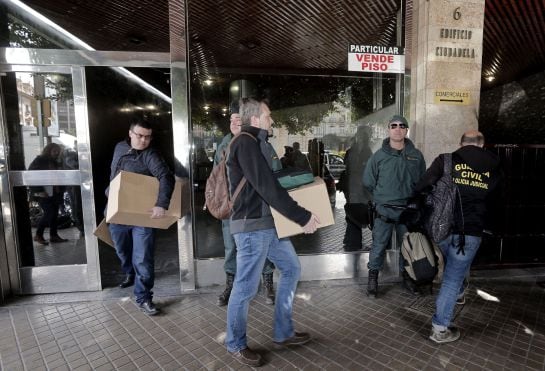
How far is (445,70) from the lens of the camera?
376 centimetres

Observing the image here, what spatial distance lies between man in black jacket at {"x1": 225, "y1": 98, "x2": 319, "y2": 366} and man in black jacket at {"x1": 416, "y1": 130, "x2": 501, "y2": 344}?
1.14 meters

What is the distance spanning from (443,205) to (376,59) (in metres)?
2.03

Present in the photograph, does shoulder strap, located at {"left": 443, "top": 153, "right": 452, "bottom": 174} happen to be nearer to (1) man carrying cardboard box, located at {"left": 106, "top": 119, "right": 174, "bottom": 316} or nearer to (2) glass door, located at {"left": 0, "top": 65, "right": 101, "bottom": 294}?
(1) man carrying cardboard box, located at {"left": 106, "top": 119, "right": 174, "bottom": 316}

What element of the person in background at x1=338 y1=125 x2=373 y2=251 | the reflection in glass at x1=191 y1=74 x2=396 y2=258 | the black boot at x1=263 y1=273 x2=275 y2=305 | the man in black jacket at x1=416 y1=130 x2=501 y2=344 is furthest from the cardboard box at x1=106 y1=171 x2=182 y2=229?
the man in black jacket at x1=416 y1=130 x2=501 y2=344

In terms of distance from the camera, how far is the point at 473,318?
309 centimetres

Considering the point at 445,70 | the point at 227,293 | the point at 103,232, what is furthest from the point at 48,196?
the point at 445,70

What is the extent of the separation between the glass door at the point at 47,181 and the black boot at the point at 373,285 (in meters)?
3.00

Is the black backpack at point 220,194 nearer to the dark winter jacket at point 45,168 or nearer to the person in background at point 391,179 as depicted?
the person in background at point 391,179

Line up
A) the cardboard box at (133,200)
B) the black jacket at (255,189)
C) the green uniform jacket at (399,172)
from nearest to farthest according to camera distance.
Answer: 1. the black jacket at (255,189)
2. the cardboard box at (133,200)
3. the green uniform jacket at (399,172)

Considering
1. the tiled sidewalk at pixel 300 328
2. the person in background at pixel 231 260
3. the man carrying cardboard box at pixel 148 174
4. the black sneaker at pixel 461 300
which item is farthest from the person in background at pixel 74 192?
the black sneaker at pixel 461 300

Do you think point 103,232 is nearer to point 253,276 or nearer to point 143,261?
point 143,261

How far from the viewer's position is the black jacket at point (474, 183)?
2498mm

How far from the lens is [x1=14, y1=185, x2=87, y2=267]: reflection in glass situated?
11.8ft

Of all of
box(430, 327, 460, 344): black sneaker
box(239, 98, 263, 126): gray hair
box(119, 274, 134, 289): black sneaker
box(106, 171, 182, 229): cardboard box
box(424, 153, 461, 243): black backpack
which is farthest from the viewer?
box(119, 274, 134, 289): black sneaker
